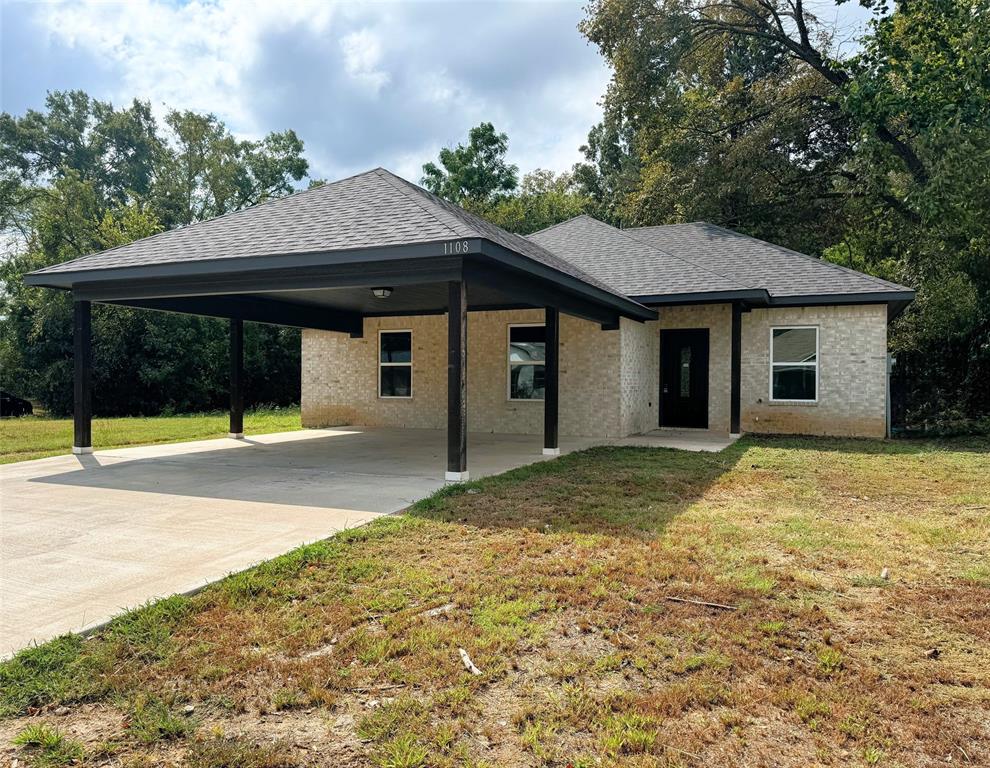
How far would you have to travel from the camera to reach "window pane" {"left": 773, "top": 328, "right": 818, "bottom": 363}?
1320 centimetres

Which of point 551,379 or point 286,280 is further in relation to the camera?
point 551,379

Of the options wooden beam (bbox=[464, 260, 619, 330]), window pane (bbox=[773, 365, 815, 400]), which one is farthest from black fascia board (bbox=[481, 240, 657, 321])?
window pane (bbox=[773, 365, 815, 400])

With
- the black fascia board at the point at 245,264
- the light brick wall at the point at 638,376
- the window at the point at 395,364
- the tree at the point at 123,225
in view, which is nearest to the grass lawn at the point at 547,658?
the black fascia board at the point at 245,264

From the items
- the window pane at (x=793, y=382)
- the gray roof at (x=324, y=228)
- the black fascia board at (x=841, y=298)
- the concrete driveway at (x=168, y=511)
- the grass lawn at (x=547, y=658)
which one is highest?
the gray roof at (x=324, y=228)

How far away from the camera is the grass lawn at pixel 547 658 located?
2447mm

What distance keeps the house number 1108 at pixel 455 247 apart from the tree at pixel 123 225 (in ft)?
63.2

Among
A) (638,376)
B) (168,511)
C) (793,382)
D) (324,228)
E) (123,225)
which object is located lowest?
(168,511)

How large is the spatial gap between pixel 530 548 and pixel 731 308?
33.5 ft

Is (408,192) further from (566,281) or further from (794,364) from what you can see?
(794,364)

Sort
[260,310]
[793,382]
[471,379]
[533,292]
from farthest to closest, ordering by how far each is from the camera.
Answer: [471,379]
[793,382]
[260,310]
[533,292]

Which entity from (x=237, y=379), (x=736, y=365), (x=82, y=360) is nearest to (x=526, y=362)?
(x=736, y=365)

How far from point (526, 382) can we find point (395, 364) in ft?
11.1

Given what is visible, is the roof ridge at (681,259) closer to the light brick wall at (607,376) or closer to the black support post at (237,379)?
the light brick wall at (607,376)

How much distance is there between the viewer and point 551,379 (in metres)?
9.55
